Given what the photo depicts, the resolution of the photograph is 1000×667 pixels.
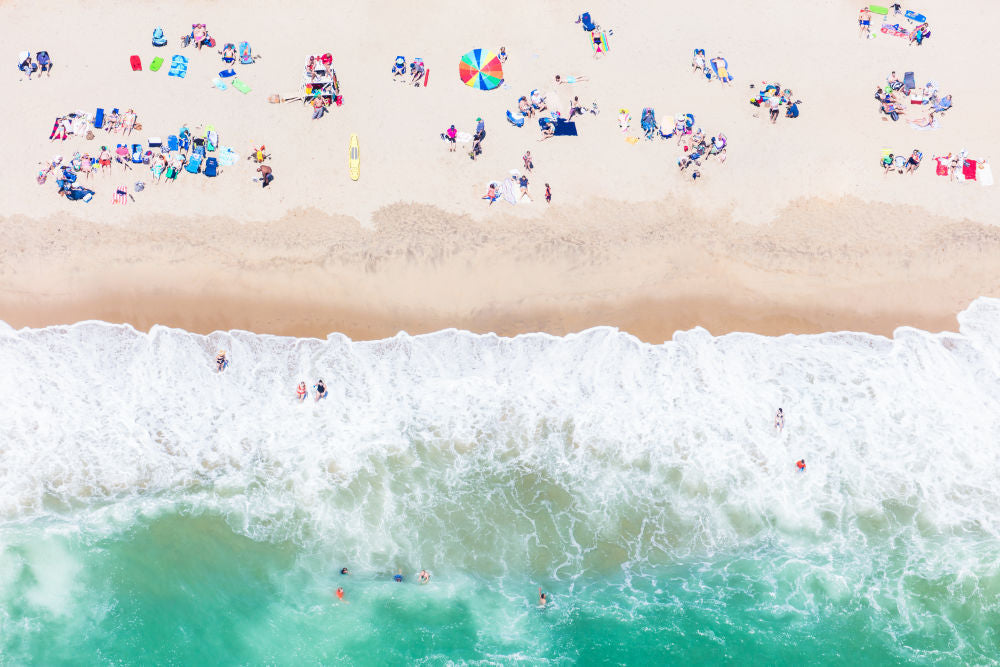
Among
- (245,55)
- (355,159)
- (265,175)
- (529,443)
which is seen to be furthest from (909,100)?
(245,55)

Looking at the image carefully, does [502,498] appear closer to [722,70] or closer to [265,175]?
[265,175]

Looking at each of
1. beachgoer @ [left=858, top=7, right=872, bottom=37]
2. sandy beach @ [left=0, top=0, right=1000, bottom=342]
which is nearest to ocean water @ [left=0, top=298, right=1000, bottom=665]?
sandy beach @ [left=0, top=0, right=1000, bottom=342]

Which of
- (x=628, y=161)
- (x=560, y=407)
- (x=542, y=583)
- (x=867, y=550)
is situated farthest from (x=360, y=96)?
(x=867, y=550)

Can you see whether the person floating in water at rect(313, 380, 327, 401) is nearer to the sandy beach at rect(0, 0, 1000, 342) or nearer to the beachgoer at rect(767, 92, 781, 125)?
the sandy beach at rect(0, 0, 1000, 342)

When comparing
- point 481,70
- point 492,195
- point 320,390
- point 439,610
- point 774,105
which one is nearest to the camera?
point 439,610

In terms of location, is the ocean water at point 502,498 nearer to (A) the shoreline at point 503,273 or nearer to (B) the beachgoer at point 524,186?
(A) the shoreline at point 503,273

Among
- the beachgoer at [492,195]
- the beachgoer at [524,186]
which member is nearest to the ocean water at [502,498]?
the beachgoer at [492,195]
